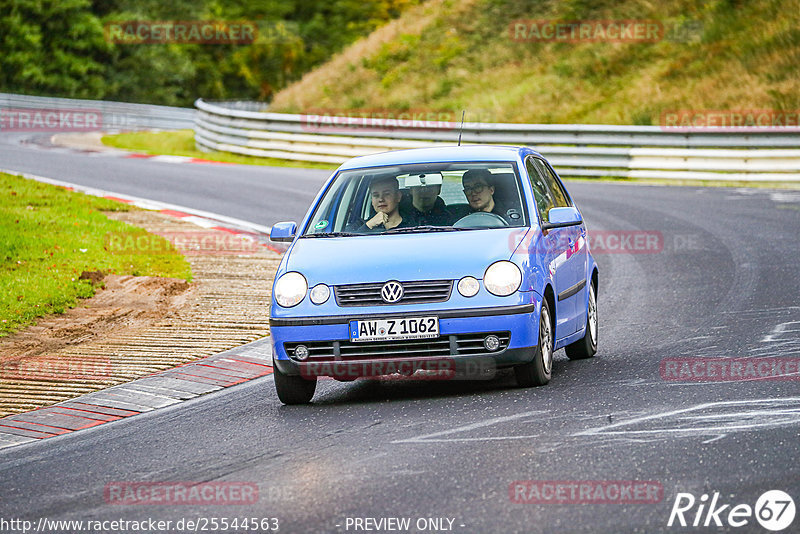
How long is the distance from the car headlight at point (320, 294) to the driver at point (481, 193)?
4.55 feet

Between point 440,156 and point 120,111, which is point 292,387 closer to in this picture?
point 440,156

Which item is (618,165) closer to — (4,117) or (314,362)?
(314,362)

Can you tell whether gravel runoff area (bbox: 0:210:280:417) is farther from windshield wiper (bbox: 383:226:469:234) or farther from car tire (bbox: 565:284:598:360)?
car tire (bbox: 565:284:598:360)

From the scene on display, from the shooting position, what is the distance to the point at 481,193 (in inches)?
348

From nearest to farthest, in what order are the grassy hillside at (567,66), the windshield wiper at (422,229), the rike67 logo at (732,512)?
the rike67 logo at (732,512) → the windshield wiper at (422,229) → the grassy hillside at (567,66)

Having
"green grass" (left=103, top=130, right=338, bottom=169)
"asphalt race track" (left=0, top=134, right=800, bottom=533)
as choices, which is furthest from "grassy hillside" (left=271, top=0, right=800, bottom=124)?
"asphalt race track" (left=0, top=134, right=800, bottom=533)

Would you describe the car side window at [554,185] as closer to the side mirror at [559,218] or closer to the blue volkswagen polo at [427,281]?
the blue volkswagen polo at [427,281]

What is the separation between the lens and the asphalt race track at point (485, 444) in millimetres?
5625

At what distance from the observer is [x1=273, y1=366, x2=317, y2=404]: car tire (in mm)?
8227

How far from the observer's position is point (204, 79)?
73.6 meters

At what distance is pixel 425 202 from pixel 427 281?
3.75 feet

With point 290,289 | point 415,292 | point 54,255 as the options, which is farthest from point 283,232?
point 54,255

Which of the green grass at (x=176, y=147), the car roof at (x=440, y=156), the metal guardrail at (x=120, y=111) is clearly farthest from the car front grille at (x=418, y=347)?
the metal guardrail at (x=120, y=111)

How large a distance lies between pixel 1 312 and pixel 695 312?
6.29 meters
